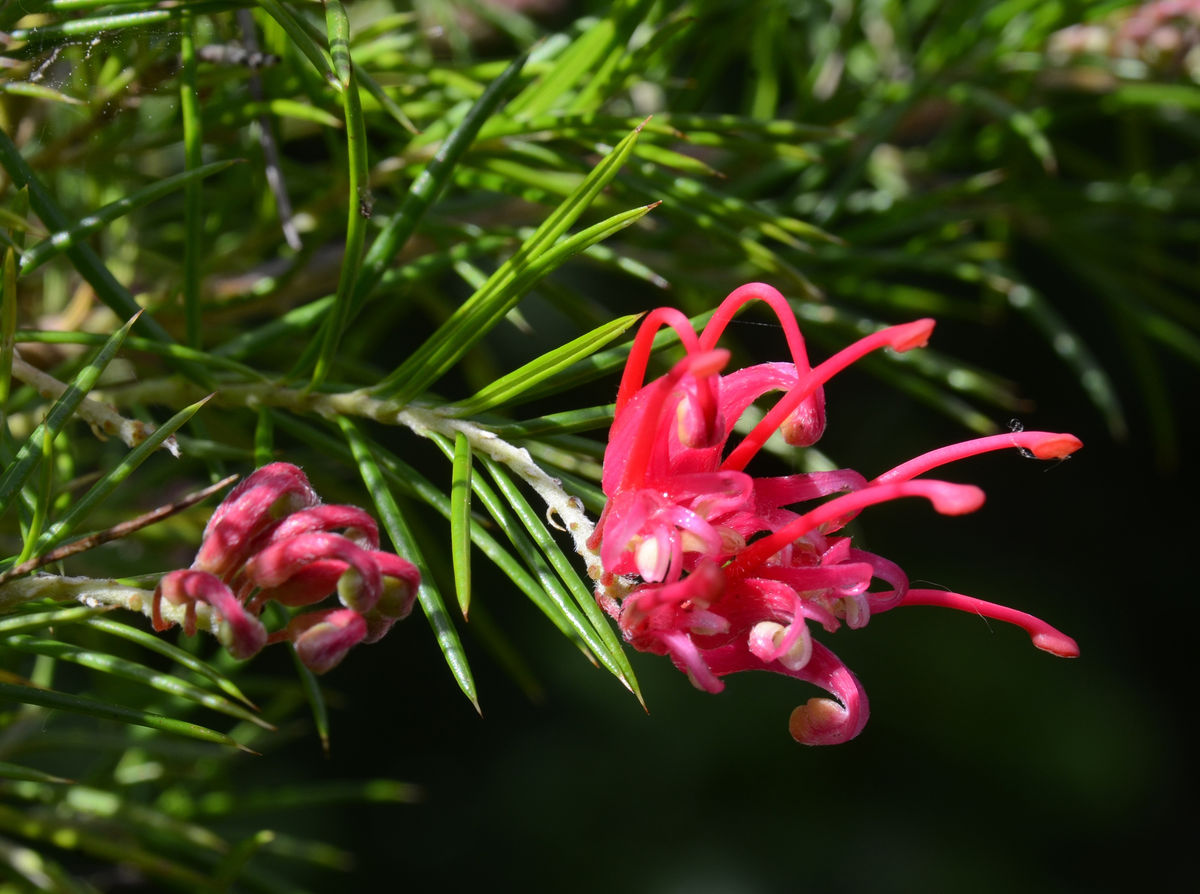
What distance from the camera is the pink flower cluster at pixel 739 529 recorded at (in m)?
0.31

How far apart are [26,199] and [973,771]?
5.52 ft

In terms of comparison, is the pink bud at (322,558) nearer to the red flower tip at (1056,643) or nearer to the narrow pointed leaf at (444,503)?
the narrow pointed leaf at (444,503)

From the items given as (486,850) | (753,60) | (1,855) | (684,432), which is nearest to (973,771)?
(486,850)

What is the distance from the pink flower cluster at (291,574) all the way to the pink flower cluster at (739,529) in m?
0.07

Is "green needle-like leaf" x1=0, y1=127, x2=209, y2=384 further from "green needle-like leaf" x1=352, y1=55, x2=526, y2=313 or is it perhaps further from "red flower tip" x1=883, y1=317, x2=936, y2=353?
"red flower tip" x1=883, y1=317, x2=936, y2=353

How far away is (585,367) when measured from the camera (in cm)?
39

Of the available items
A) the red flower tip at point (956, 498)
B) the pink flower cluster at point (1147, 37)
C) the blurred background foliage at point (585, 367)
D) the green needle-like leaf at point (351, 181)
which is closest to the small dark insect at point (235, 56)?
the blurred background foliage at point (585, 367)

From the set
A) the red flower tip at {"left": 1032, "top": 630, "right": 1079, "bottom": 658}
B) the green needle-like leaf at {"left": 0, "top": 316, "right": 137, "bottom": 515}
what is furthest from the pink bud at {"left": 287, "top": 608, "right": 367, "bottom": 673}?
the red flower tip at {"left": 1032, "top": 630, "right": 1079, "bottom": 658}

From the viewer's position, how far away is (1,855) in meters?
0.61

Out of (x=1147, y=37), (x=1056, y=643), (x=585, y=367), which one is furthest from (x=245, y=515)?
(x=1147, y=37)

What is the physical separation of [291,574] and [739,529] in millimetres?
138

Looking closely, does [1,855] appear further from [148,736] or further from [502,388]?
[502,388]

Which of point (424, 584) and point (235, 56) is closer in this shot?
point (424, 584)

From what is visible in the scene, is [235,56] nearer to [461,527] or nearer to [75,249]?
[75,249]
